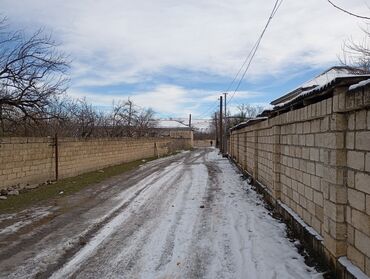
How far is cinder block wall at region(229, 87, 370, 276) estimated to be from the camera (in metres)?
4.03

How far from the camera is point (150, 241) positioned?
21.8ft

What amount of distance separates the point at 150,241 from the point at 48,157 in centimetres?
991

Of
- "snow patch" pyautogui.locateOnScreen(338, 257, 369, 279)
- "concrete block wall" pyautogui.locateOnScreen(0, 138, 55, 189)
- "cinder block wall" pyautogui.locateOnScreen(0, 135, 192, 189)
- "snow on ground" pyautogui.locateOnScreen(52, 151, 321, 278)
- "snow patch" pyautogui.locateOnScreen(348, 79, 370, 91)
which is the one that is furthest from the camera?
A: "cinder block wall" pyautogui.locateOnScreen(0, 135, 192, 189)

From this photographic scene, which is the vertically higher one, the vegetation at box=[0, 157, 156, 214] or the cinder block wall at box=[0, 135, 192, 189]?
the cinder block wall at box=[0, 135, 192, 189]

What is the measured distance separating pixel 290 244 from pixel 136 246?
2.41 metres

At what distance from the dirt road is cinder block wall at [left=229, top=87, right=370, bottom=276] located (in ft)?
2.14

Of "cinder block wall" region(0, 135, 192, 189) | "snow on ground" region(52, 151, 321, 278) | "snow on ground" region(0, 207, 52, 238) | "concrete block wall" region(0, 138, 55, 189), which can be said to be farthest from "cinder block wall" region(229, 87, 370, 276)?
"cinder block wall" region(0, 135, 192, 189)

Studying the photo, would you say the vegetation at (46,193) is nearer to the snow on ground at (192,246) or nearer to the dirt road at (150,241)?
the dirt road at (150,241)

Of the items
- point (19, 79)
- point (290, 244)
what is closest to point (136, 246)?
point (290, 244)

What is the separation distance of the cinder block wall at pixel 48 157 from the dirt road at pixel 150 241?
2734 mm

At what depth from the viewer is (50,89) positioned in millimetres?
15875

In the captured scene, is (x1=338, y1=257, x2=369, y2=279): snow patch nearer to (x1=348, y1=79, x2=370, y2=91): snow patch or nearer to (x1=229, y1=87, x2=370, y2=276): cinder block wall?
(x1=229, y1=87, x2=370, y2=276): cinder block wall

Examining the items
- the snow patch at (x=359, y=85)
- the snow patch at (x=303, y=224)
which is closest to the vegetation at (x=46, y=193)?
the snow patch at (x=303, y=224)

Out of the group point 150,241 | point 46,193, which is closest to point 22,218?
point 150,241
